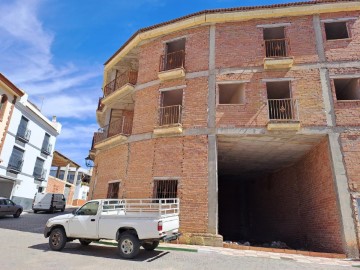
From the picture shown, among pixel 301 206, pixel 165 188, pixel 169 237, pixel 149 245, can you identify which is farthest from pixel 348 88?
pixel 149 245

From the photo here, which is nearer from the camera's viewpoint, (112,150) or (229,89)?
(229,89)

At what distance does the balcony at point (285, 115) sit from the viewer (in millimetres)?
11508

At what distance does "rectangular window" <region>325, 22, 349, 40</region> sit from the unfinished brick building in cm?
5

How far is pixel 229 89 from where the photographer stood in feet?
47.3

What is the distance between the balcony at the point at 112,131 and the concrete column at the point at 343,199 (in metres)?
10.9

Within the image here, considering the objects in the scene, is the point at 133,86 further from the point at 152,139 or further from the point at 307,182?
the point at 307,182

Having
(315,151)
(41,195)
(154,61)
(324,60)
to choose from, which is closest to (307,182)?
(315,151)

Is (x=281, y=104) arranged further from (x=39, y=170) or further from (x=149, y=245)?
(x=39, y=170)

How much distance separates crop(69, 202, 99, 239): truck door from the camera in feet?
27.6

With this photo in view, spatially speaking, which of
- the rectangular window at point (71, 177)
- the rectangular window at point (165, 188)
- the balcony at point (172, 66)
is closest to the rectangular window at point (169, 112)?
the balcony at point (172, 66)

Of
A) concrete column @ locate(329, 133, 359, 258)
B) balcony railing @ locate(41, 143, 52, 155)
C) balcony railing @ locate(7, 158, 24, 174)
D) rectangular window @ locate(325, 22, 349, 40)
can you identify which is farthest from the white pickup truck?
balcony railing @ locate(41, 143, 52, 155)

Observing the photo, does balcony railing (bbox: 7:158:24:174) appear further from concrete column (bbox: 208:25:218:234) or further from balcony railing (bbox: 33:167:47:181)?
concrete column (bbox: 208:25:218:234)

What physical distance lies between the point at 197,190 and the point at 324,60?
9164 millimetres

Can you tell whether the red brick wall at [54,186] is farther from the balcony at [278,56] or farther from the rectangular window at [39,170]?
the balcony at [278,56]
